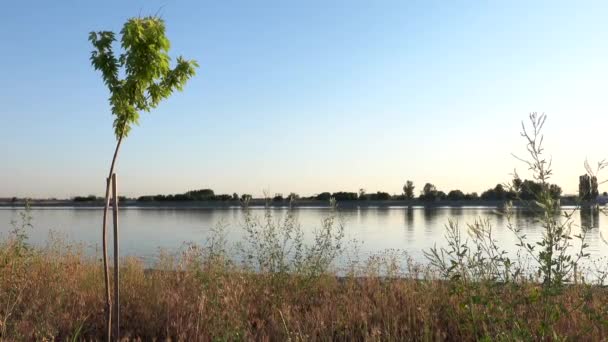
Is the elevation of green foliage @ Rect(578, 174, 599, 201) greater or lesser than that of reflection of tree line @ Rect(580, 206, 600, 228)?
greater

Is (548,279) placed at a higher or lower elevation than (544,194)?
lower

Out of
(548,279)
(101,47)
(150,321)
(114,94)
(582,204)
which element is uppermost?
(101,47)

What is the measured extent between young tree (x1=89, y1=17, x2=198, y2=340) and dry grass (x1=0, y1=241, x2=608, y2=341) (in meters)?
1.00

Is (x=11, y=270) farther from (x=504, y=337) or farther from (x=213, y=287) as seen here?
(x=504, y=337)

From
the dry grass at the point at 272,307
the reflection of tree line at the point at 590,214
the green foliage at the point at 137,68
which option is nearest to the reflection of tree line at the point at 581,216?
the reflection of tree line at the point at 590,214

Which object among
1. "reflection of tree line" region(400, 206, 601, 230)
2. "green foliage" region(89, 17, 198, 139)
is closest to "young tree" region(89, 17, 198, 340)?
"green foliage" region(89, 17, 198, 139)

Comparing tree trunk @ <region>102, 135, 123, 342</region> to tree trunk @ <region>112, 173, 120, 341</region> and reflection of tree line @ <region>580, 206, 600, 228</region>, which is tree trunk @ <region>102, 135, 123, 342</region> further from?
reflection of tree line @ <region>580, 206, 600, 228</region>

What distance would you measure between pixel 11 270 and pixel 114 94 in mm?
4888

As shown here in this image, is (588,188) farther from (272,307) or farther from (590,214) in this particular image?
(272,307)

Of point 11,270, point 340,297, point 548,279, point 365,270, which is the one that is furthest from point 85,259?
point 548,279

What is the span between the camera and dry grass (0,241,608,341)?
5629 millimetres

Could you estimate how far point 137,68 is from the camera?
20.7 ft

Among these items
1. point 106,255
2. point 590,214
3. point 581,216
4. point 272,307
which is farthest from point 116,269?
point 581,216

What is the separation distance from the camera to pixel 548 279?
5617 millimetres
